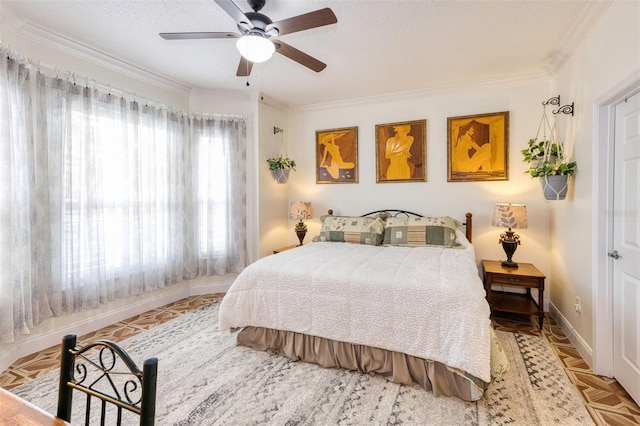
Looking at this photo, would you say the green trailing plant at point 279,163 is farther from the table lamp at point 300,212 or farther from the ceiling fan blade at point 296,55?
the ceiling fan blade at point 296,55

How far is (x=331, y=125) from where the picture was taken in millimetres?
4656

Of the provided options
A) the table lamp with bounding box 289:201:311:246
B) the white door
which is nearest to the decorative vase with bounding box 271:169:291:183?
the table lamp with bounding box 289:201:311:246

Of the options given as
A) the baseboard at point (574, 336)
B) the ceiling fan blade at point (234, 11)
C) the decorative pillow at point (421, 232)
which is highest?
the ceiling fan blade at point (234, 11)

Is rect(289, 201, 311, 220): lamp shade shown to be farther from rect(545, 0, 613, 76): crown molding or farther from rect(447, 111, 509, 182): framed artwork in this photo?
rect(545, 0, 613, 76): crown molding

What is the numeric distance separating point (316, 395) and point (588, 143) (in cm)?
281

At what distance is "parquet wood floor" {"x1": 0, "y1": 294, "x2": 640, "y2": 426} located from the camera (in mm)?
1863

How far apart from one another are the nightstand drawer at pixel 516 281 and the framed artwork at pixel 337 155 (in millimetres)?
2203

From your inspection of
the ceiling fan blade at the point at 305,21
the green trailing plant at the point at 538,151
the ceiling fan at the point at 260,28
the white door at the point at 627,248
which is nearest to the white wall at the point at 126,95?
the ceiling fan at the point at 260,28

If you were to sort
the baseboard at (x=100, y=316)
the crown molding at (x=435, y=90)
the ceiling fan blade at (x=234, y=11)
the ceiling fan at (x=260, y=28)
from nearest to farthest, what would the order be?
the ceiling fan blade at (x=234, y=11), the ceiling fan at (x=260, y=28), the baseboard at (x=100, y=316), the crown molding at (x=435, y=90)

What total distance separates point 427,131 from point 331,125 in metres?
1.41

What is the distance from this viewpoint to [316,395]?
2014 millimetres

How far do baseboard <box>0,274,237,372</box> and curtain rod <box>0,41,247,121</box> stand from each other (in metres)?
2.21

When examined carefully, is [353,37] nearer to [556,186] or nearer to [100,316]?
[556,186]

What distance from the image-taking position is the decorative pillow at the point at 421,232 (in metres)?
3.42
